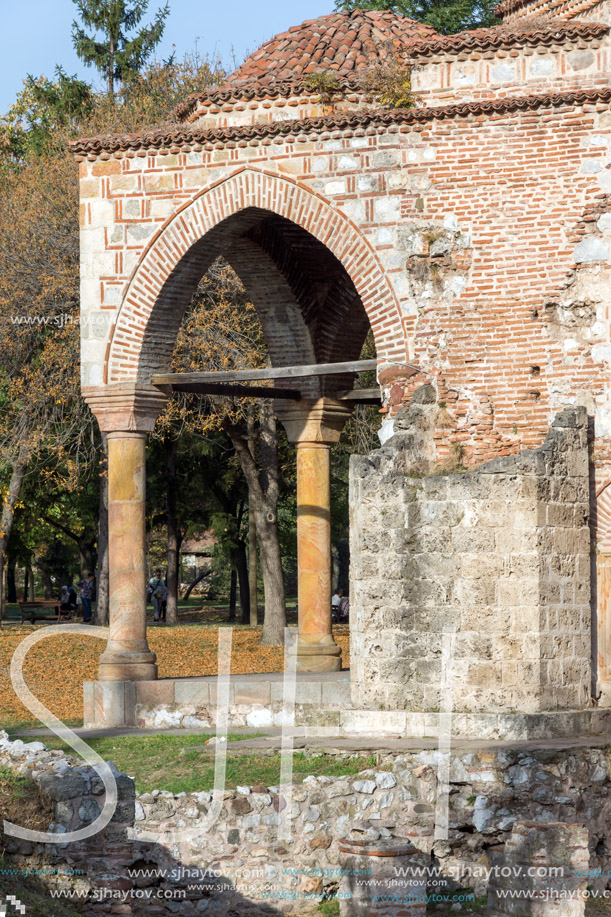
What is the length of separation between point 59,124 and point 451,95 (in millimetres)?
17589

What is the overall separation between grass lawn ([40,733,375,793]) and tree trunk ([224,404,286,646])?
9.71m

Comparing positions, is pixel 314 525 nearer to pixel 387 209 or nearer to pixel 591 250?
pixel 387 209

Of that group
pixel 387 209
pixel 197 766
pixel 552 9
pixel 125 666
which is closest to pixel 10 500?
pixel 125 666

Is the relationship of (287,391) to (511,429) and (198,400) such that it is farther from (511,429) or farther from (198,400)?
(198,400)

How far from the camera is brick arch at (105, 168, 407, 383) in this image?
12422 millimetres

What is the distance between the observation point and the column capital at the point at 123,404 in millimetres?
13039

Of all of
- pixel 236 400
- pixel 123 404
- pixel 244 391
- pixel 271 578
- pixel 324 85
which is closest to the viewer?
pixel 123 404

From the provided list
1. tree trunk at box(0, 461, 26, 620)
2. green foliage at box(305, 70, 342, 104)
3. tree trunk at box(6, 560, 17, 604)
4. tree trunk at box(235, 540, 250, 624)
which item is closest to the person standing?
tree trunk at box(235, 540, 250, 624)

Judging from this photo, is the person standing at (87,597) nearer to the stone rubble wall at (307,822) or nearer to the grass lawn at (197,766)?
the grass lawn at (197,766)

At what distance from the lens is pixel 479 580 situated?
10812 millimetres

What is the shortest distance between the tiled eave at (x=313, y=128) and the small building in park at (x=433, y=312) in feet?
0.06

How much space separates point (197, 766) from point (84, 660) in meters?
11.0

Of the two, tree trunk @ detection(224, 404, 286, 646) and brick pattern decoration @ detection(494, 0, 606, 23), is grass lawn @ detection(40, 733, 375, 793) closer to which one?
brick pattern decoration @ detection(494, 0, 606, 23)

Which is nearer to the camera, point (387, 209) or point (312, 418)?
point (387, 209)
